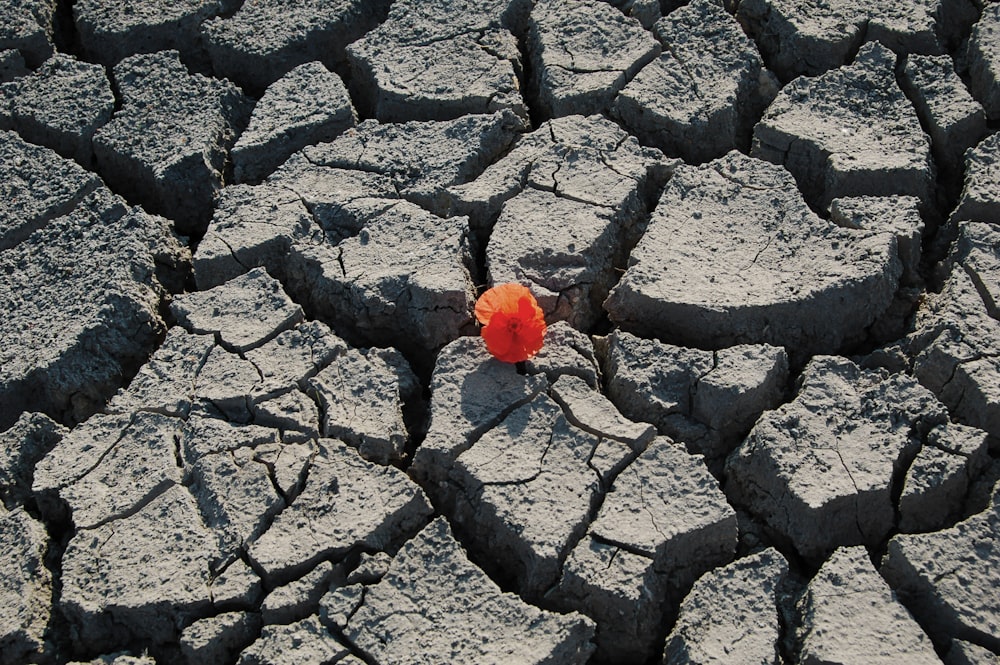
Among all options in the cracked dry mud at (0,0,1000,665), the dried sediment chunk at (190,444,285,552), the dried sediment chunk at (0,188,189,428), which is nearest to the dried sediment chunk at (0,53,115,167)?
the cracked dry mud at (0,0,1000,665)

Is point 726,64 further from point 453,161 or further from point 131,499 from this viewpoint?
point 131,499

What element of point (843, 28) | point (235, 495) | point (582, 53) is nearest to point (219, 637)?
point (235, 495)

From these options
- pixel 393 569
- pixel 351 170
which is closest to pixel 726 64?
pixel 351 170

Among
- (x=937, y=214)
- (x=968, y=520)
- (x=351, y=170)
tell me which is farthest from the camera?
(x=351, y=170)

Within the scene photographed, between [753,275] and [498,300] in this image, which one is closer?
[498,300]

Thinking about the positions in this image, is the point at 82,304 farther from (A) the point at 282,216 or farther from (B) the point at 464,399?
(B) the point at 464,399

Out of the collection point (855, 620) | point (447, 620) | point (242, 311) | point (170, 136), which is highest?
point (170, 136)
